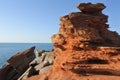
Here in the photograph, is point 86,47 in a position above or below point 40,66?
above

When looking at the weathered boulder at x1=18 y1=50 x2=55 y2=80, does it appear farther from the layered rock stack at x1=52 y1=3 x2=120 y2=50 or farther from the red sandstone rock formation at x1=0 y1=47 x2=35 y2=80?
the layered rock stack at x1=52 y1=3 x2=120 y2=50

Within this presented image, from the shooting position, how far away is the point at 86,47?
76.4ft

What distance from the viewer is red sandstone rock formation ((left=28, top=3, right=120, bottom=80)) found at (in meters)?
21.2

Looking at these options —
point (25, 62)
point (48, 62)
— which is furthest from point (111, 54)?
point (25, 62)

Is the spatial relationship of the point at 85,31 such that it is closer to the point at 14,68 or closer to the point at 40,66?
the point at 40,66

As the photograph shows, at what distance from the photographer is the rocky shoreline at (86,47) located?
21.2 meters

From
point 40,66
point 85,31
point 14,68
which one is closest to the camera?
point 85,31

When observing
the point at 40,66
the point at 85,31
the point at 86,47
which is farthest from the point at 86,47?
the point at 40,66

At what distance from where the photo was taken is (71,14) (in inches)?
988

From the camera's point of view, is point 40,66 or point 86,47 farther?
point 40,66

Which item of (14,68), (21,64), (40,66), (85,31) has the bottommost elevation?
(14,68)

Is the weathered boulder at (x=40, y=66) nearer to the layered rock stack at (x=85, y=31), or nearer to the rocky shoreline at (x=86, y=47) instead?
the rocky shoreline at (x=86, y=47)

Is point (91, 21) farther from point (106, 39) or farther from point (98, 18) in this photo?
point (106, 39)

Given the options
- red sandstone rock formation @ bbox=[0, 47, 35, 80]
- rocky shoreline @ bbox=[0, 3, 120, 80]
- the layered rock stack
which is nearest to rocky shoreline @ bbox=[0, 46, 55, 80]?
red sandstone rock formation @ bbox=[0, 47, 35, 80]
